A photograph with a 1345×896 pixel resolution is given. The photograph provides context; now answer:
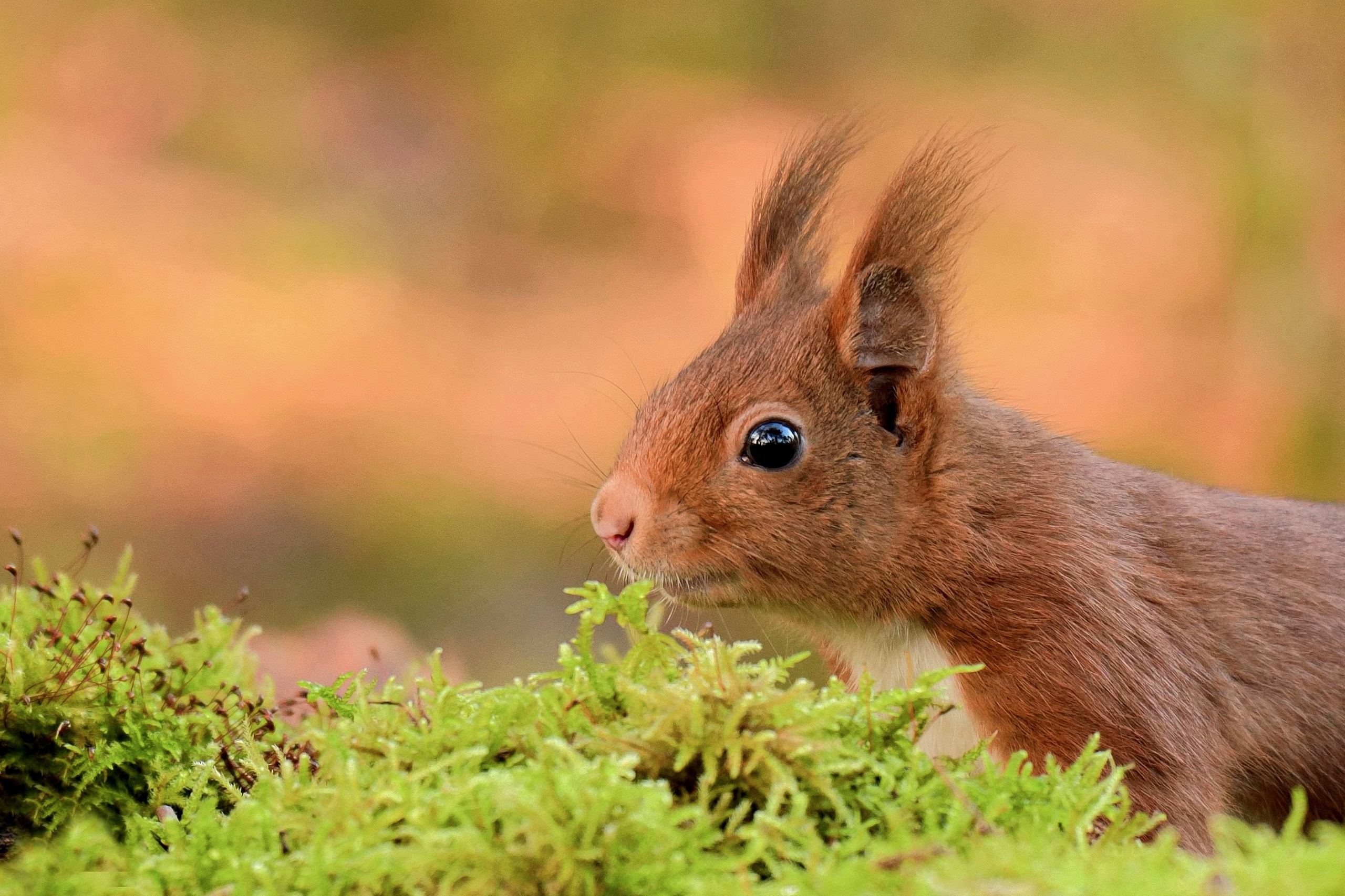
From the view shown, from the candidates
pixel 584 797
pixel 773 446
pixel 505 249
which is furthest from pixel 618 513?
pixel 505 249

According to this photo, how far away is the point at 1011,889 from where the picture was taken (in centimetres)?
121

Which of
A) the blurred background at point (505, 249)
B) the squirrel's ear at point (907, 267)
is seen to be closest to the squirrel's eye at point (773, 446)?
the squirrel's ear at point (907, 267)

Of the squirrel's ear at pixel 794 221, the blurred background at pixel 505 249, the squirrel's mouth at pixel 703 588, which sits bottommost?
the squirrel's mouth at pixel 703 588

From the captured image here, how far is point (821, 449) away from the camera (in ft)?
8.32

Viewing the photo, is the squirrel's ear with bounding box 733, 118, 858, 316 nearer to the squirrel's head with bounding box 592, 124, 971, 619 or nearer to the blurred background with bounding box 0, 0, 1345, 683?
the squirrel's head with bounding box 592, 124, 971, 619

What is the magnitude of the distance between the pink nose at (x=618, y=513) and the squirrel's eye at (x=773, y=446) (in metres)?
0.24

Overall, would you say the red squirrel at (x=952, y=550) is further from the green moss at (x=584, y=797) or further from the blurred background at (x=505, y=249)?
the blurred background at (x=505, y=249)

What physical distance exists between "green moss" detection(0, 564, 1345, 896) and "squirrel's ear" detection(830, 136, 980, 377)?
911 mm

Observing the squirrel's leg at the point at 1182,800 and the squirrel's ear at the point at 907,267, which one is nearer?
the squirrel's leg at the point at 1182,800

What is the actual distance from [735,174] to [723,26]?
120cm

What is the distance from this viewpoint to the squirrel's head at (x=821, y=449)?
2482mm

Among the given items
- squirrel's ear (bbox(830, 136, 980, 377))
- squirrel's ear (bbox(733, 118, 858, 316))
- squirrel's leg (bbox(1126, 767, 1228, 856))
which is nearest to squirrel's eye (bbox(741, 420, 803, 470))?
squirrel's ear (bbox(830, 136, 980, 377))

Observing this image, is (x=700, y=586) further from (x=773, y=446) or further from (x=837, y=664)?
(x=837, y=664)

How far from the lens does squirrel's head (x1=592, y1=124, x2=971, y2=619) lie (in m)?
2.48
